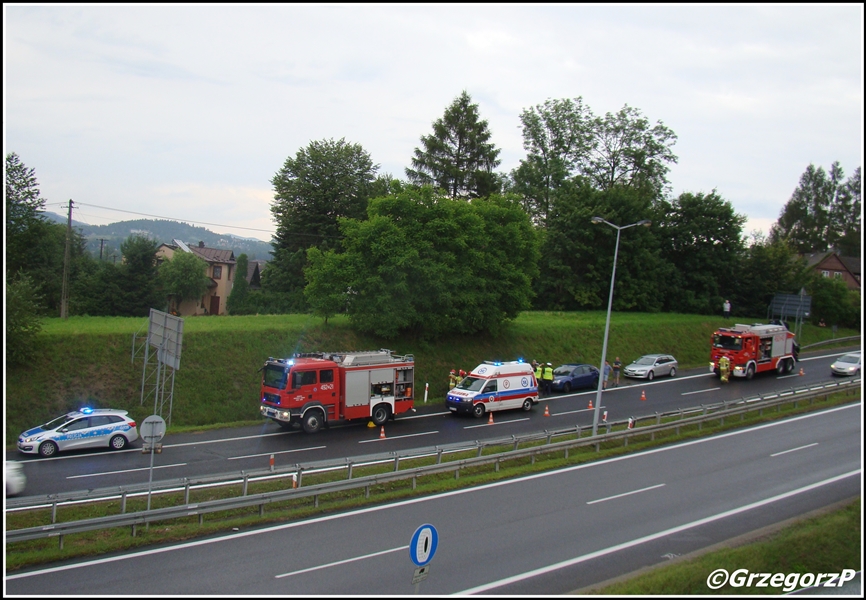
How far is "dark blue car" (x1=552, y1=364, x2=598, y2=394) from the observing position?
34469 millimetres

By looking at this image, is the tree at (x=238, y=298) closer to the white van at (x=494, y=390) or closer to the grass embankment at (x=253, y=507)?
the white van at (x=494, y=390)

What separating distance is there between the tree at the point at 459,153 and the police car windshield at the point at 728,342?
24.3 metres

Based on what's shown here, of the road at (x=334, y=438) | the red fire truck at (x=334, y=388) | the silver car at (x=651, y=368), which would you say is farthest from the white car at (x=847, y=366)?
the red fire truck at (x=334, y=388)

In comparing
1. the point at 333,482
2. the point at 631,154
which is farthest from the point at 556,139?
the point at 333,482

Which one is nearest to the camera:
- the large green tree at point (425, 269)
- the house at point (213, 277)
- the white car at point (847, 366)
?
the large green tree at point (425, 269)

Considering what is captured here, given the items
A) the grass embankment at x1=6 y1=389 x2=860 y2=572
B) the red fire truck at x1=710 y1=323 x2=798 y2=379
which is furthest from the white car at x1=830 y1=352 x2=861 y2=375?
the grass embankment at x1=6 y1=389 x2=860 y2=572

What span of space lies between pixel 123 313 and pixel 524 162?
130ft

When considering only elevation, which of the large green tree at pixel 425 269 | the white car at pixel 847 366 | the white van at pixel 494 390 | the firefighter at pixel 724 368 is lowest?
the white van at pixel 494 390

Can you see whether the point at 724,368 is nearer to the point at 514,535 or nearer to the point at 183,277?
the point at 514,535

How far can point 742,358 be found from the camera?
36.7m

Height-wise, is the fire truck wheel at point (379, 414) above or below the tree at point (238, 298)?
below

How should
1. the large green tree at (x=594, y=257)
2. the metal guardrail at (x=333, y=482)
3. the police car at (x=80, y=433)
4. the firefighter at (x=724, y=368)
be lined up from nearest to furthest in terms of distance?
the metal guardrail at (x=333, y=482) < the police car at (x=80, y=433) < the firefighter at (x=724, y=368) < the large green tree at (x=594, y=257)

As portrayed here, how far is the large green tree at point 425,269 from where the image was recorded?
33719 millimetres

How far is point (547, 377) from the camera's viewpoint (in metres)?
33.5
